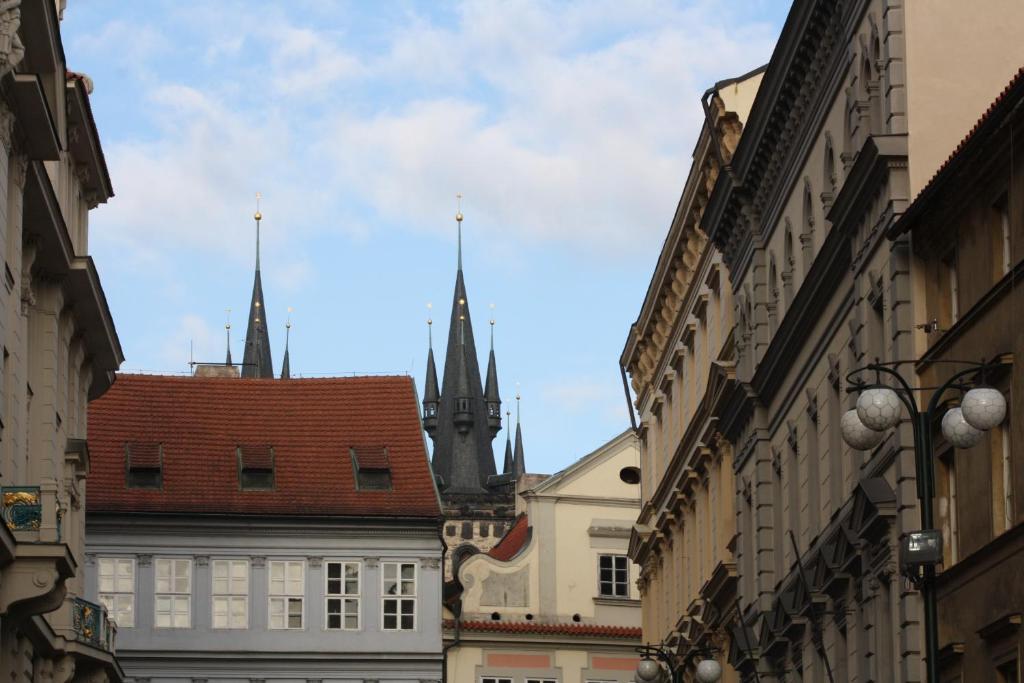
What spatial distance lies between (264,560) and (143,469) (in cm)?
503

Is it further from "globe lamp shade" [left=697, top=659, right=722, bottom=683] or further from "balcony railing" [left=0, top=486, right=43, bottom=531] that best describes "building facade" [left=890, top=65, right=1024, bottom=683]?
"balcony railing" [left=0, top=486, right=43, bottom=531]

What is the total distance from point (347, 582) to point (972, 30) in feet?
140

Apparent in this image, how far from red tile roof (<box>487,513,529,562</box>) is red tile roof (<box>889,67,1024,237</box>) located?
48.6 m

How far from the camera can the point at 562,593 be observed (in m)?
77.1

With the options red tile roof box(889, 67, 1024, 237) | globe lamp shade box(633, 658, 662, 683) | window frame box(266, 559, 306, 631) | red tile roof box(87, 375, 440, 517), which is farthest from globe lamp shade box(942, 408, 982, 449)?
window frame box(266, 559, 306, 631)

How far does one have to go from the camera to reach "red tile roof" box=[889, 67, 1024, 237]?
2534 centimetres

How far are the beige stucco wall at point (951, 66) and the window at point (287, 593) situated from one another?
4268 cm


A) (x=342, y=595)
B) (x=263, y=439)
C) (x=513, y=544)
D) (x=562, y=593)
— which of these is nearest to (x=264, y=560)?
(x=342, y=595)

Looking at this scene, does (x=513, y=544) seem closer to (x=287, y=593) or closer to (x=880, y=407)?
(x=287, y=593)

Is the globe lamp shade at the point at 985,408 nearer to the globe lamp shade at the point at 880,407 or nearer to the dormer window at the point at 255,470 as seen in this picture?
the globe lamp shade at the point at 880,407

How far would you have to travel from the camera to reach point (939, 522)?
2975 centimetres

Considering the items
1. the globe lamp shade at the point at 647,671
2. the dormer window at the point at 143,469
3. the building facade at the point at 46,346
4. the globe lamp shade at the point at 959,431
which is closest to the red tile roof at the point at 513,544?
the dormer window at the point at 143,469

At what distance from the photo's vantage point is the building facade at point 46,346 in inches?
1264

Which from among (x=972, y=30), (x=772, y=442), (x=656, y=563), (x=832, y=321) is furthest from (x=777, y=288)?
(x=656, y=563)
